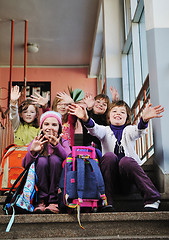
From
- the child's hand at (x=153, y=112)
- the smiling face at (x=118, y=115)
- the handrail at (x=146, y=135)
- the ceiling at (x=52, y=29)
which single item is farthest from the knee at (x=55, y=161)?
the ceiling at (x=52, y=29)

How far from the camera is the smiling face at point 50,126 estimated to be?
2.32m

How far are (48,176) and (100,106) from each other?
110cm

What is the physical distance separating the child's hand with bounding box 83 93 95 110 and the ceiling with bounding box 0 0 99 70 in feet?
11.2

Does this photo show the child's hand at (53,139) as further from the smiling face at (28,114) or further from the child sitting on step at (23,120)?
the smiling face at (28,114)

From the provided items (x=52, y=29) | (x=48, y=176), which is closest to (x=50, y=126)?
(x=48, y=176)

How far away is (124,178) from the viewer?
85.4 inches

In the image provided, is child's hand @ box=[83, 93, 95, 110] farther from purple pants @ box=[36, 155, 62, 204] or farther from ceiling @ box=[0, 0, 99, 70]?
ceiling @ box=[0, 0, 99, 70]

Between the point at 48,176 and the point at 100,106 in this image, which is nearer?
the point at 48,176

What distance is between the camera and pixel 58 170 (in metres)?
2.18

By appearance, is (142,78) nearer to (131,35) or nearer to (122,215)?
(131,35)

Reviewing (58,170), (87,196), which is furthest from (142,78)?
(87,196)

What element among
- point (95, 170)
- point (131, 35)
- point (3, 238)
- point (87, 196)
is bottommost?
point (3, 238)

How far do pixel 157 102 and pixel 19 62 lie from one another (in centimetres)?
605

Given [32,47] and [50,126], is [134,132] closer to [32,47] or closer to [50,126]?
[50,126]
